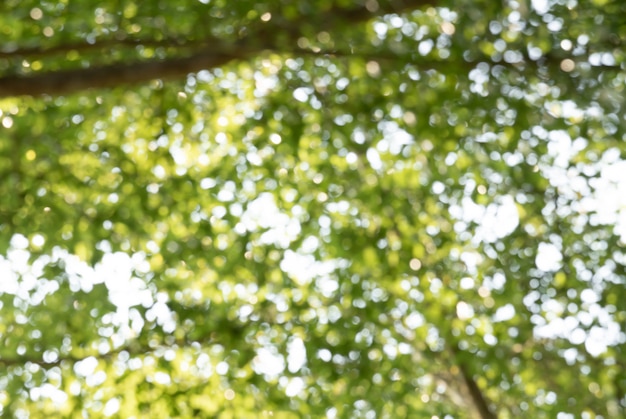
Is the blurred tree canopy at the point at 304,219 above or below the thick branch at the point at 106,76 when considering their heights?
below

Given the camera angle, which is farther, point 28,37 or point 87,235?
point 87,235

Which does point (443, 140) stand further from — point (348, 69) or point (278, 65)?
point (278, 65)

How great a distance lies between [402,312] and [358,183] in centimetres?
69

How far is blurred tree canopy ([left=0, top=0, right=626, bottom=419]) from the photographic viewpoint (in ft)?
12.2

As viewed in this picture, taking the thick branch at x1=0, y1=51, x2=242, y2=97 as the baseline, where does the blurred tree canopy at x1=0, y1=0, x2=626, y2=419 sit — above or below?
→ below

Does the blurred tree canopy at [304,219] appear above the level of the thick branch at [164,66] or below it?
below

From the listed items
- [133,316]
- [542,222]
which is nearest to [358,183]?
[542,222]

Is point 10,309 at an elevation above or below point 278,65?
below

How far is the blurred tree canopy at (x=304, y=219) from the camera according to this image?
146 inches

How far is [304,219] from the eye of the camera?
437cm

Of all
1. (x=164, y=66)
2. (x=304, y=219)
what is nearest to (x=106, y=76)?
(x=164, y=66)

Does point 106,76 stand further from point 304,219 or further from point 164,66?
point 304,219

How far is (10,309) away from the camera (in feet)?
13.3

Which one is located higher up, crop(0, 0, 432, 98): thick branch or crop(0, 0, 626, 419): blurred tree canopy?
crop(0, 0, 432, 98): thick branch
